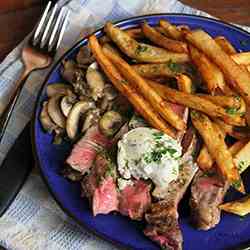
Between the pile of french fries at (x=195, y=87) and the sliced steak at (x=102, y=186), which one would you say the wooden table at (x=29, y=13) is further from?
the sliced steak at (x=102, y=186)

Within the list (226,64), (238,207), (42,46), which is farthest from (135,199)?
(42,46)

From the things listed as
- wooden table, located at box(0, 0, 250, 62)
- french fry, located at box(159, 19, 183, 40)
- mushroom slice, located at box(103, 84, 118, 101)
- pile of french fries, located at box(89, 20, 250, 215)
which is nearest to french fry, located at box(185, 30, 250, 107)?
pile of french fries, located at box(89, 20, 250, 215)

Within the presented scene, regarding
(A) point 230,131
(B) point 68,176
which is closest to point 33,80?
(B) point 68,176

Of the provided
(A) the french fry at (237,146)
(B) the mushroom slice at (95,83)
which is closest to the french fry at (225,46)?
(A) the french fry at (237,146)

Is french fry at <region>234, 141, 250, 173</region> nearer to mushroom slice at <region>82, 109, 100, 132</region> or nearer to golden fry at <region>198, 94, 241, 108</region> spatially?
golden fry at <region>198, 94, 241, 108</region>

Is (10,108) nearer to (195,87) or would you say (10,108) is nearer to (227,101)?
(195,87)

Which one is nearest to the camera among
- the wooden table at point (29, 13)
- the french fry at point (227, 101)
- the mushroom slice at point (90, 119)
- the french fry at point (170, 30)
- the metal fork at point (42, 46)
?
the french fry at point (227, 101)
